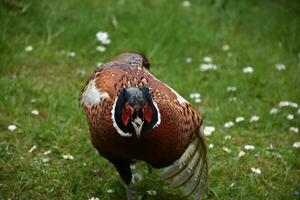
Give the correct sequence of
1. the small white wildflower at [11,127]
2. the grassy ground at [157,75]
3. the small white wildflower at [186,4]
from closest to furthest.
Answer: the grassy ground at [157,75], the small white wildflower at [11,127], the small white wildflower at [186,4]

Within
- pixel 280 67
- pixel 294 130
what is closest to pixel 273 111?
pixel 294 130

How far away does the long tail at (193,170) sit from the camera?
162 inches

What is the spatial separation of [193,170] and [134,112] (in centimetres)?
93

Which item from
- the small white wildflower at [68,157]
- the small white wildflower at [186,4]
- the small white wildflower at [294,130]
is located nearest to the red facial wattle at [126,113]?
the small white wildflower at [68,157]

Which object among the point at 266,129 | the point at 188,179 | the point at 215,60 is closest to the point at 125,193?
the point at 188,179

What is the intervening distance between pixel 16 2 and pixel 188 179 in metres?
3.63

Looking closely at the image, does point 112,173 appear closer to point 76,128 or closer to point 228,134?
point 76,128

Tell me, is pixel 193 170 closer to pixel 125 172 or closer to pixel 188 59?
pixel 125 172

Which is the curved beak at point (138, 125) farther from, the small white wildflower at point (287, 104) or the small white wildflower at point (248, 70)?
the small white wildflower at point (248, 70)

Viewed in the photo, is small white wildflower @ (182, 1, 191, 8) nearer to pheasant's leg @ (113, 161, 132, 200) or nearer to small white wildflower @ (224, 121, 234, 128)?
small white wildflower @ (224, 121, 234, 128)

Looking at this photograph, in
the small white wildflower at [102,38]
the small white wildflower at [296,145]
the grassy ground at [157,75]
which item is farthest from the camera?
the small white wildflower at [102,38]

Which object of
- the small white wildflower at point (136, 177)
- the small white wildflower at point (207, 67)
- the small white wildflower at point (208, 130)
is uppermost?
the small white wildflower at point (136, 177)

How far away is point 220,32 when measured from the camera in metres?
7.11

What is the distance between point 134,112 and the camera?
136 inches
